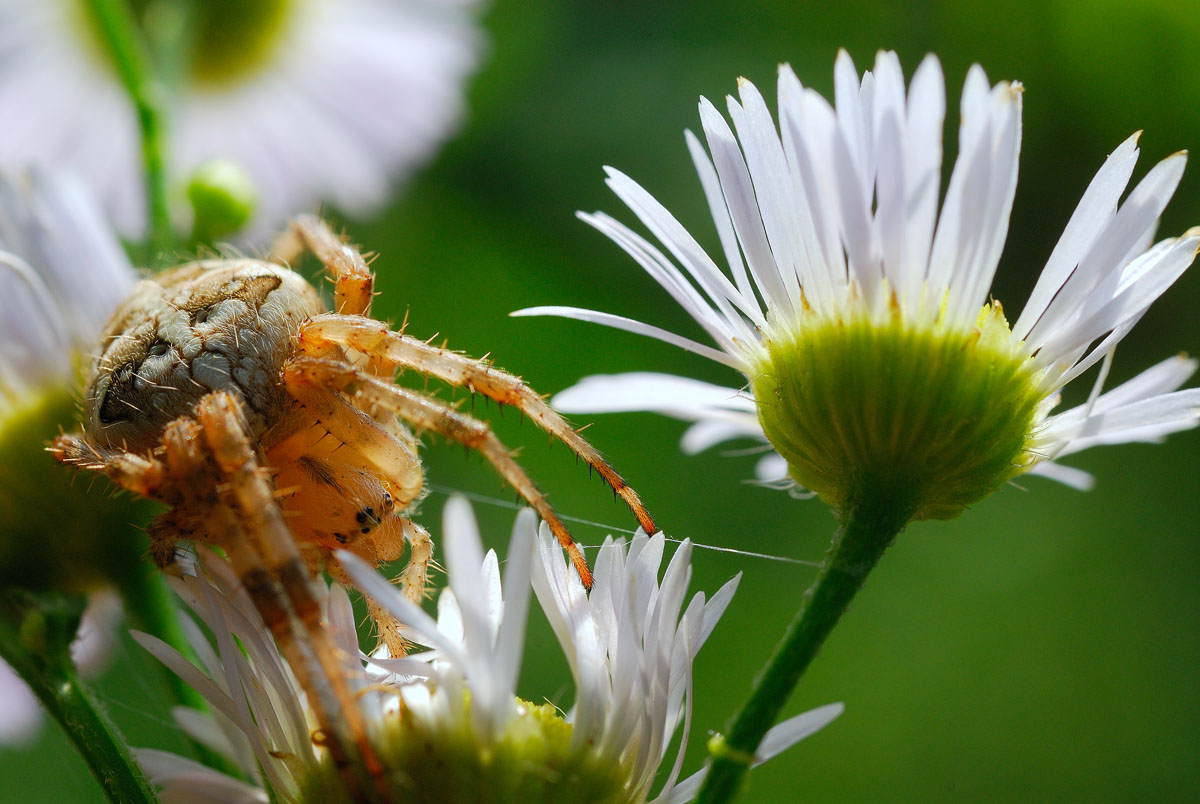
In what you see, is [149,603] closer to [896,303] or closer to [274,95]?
[896,303]

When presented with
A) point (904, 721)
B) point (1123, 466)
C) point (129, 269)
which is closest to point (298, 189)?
point (129, 269)

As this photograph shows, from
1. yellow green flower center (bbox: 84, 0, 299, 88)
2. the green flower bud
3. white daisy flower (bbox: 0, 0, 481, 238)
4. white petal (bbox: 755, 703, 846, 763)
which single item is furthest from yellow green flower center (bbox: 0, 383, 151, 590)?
yellow green flower center (bbox: 84, 0, 299, 88)

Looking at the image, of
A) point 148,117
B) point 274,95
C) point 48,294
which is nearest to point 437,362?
point 48,294

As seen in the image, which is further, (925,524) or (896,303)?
(925,524)

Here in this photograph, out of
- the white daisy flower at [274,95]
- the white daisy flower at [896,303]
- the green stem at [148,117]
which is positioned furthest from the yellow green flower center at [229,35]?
the white daisy flower at [896,303]

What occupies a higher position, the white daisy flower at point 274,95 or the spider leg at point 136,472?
the white daisy flower at point 274,95

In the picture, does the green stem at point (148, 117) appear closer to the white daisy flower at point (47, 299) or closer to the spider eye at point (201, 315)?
the white daisy flower at point (47, 299)
